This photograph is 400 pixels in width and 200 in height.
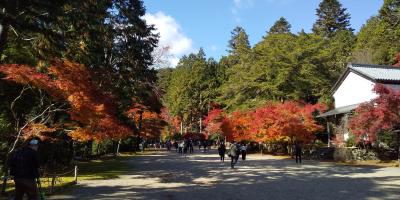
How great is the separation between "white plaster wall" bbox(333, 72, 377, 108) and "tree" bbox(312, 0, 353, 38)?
49.7 m

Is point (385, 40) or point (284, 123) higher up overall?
point (385, 40)

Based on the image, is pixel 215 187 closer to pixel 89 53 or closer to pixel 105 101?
pixel 105 101

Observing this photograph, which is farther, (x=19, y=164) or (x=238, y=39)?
(x=238, y=39)

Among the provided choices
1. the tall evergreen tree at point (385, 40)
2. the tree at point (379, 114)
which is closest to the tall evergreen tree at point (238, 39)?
the tall evergreen tree at point (385, 40)

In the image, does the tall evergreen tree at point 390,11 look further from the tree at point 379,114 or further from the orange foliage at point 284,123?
the tree at point 379,114

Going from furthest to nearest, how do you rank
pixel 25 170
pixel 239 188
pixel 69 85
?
pixel 69 85 → pixel 239 188 → pixel 25 170

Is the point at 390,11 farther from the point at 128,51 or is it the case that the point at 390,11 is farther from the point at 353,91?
the point at 128,51

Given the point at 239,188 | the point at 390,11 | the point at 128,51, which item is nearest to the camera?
the point at 239,188

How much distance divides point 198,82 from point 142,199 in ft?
220

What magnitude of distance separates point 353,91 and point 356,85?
0.71 metres

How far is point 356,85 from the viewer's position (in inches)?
1500

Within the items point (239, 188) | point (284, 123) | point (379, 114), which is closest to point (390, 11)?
point (284, 123)

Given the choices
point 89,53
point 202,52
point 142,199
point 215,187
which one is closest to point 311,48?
point 89,53

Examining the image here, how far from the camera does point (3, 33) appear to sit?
14992mm
